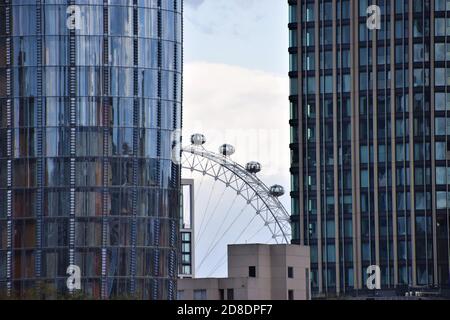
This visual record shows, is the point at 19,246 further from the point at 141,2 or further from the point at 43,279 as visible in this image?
the point at 141,2

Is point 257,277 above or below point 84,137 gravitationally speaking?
below

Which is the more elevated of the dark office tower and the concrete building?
the dark office tower

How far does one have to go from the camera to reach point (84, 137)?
621 ft

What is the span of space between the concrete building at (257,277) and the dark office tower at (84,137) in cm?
580

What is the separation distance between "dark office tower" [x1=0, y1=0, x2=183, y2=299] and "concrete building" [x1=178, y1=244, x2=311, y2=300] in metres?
5.80

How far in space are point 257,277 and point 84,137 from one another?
2586 cm

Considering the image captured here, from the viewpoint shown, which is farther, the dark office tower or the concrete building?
the concrete building

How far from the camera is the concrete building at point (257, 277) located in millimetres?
191625

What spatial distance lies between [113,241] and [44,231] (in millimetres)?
7922

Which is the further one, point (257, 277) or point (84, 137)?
point (257, 277)

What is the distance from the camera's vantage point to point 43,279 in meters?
186

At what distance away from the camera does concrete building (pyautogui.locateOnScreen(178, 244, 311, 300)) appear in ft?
629

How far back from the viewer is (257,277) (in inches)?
7589
